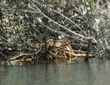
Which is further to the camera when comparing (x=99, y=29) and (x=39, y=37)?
(x=39, y=37)

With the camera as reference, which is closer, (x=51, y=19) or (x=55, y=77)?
(x=55, y=77)

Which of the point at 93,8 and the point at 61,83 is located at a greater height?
the point at 93,8

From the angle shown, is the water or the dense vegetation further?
the dense vegetation

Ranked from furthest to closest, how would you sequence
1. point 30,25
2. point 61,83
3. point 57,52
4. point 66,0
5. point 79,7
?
point 57,52 → point 30,25 → point 79,7 → point 66,0 → point 61,83

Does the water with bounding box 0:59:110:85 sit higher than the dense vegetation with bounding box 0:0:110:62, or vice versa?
the dense vegetation with bounding box 0:0:110:62

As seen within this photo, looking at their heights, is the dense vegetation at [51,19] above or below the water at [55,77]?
above

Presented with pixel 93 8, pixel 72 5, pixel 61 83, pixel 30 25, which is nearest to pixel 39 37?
pixel 30 25

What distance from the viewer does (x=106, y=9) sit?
16.5 ft

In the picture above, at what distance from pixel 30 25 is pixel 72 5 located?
1.54 m

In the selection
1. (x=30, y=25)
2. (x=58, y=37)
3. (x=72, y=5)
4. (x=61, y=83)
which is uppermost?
(x=72, y=5)

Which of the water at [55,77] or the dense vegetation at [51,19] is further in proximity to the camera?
the dense vegetation at [51,19]

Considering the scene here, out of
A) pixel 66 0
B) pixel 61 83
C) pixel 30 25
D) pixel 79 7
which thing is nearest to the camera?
pixel 61 83

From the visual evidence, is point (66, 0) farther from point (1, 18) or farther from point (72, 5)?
point (1, 18)

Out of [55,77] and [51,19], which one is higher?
[51,19]
